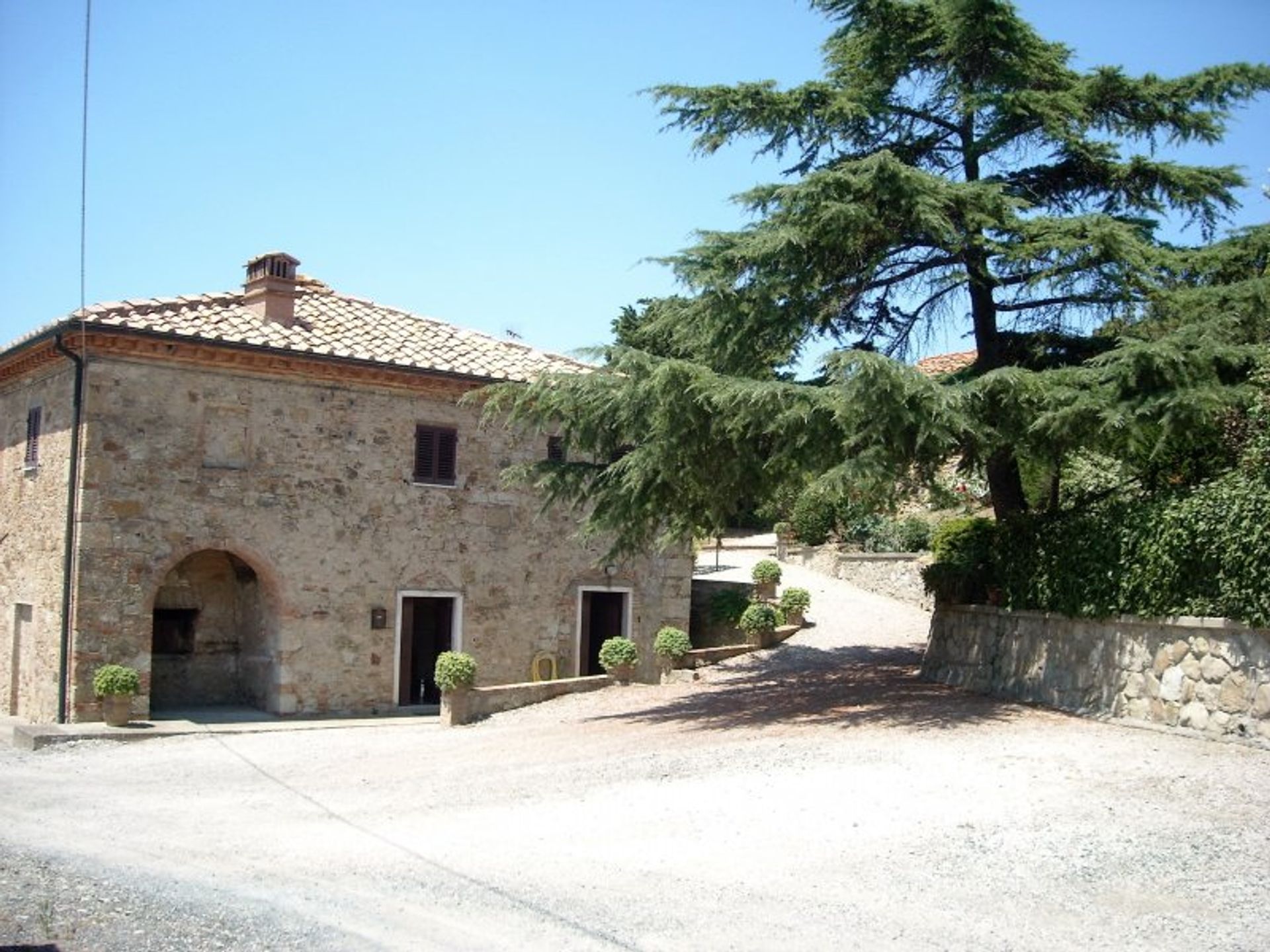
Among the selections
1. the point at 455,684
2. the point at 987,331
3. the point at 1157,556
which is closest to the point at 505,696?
the point at 455,684

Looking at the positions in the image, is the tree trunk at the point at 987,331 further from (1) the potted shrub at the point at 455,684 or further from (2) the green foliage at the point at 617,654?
(1) the potted shrub at the point at 455,684

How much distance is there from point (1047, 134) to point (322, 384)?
11.9 metres

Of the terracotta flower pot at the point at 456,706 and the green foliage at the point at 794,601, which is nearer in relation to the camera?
the terracotta flower pot at the point at 456,706

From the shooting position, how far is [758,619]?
74.1 feet

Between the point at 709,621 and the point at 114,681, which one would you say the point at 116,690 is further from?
the point at 709,621

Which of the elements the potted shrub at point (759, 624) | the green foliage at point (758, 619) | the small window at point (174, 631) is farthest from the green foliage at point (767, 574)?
the small window at point (174, 631)

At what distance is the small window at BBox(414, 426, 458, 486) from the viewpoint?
20766mm

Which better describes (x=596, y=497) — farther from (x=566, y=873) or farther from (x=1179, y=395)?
(x=566, y=873)

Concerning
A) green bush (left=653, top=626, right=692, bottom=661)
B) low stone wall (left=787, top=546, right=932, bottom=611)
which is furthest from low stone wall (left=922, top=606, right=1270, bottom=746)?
low stone wall (left=787, top=546, right=932, bottom=611)

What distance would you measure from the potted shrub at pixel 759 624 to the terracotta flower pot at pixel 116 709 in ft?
36.2

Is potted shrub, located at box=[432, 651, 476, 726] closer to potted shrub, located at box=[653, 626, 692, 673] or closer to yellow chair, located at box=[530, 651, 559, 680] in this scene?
yellow chair, located at box=[530, 651, 559, 680]

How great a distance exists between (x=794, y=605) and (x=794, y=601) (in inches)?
3.2

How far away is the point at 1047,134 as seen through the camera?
1584 cm

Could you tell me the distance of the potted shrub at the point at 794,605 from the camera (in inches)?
943
